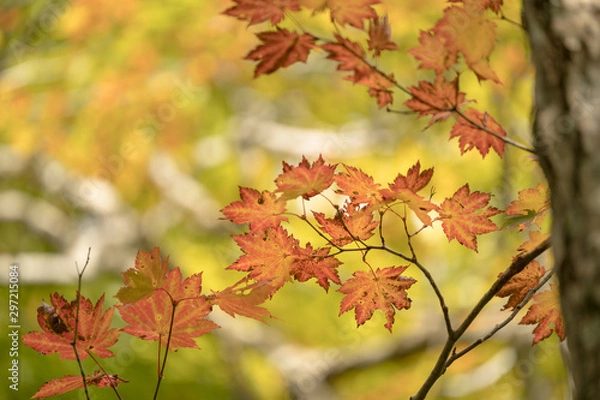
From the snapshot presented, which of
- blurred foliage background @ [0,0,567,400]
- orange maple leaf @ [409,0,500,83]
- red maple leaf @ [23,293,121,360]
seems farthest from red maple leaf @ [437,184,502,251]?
blurred foliage background @ [0,0,567,400]

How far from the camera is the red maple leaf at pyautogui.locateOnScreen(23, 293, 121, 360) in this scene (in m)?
0.92

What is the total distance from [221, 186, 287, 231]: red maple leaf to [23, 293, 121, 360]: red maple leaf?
0.80 ft

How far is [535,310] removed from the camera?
1.00 m

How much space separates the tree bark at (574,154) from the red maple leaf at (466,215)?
12.4 inches

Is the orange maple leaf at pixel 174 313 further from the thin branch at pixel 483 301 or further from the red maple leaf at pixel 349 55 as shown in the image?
the red maple leaf at pixel 349 55

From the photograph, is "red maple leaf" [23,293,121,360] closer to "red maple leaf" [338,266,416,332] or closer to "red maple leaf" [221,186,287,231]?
"red maple leaf" [221,186,287,231]

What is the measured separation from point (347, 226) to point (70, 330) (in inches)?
18.5

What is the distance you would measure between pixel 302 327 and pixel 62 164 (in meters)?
2.51

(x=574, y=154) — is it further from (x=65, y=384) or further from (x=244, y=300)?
(x=65, y=384)

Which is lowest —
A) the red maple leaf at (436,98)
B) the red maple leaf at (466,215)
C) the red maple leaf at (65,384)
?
the red maple leaf at (65,384)

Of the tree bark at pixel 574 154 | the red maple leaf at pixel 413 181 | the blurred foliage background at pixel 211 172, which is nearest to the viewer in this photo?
the tree bark at pixel 574 154

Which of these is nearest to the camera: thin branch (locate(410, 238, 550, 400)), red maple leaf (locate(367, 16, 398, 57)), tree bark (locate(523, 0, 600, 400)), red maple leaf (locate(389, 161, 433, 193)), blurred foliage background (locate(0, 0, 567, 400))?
tree bark (locate(523, 0, 600, 400))

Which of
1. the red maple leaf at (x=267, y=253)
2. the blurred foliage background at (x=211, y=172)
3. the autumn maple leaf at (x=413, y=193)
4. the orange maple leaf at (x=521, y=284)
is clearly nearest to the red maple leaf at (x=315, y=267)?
the red maple leaf at (x=267, y=253)

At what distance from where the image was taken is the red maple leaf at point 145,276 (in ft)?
2.90
